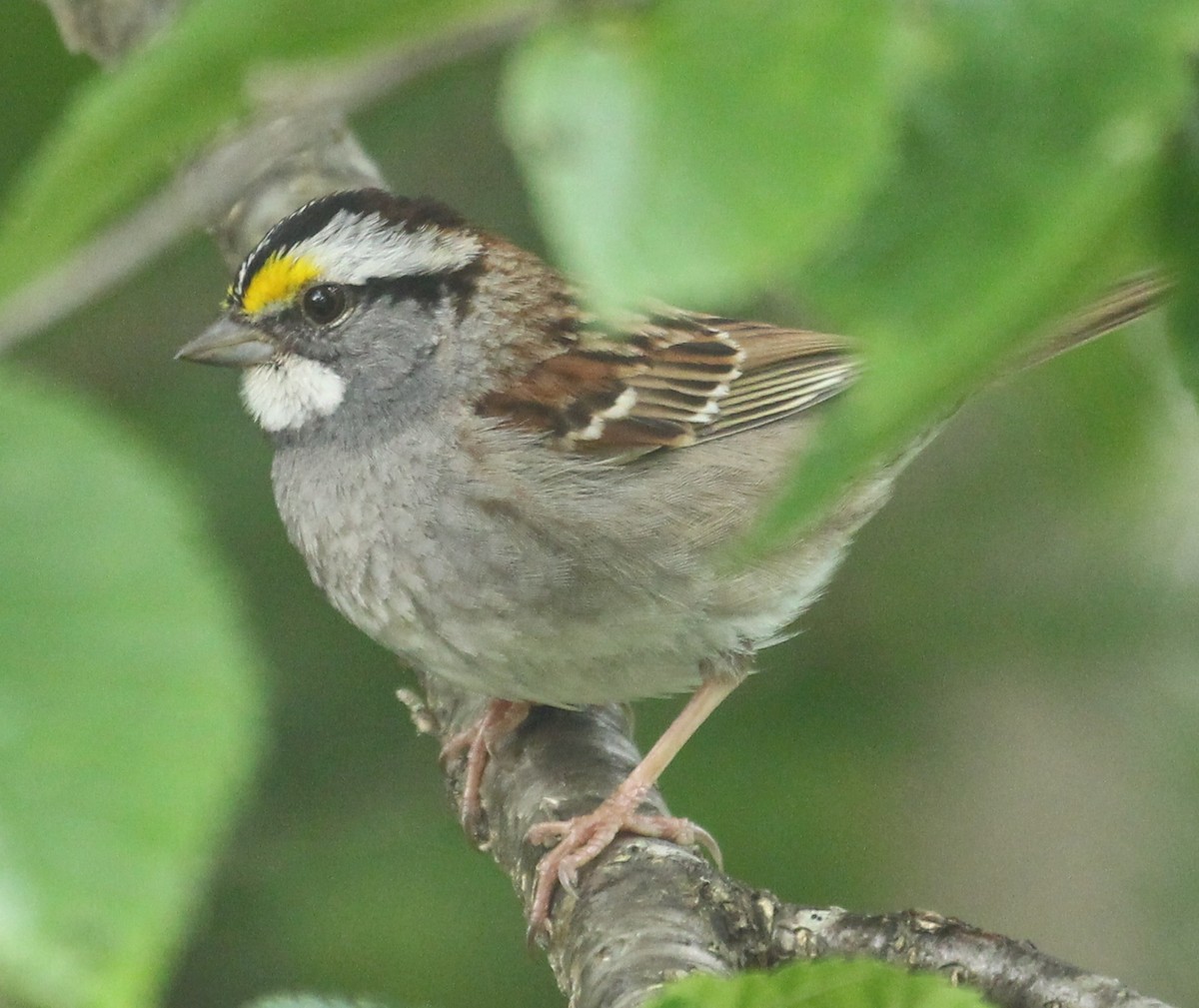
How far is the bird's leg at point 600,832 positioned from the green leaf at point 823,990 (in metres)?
1.40

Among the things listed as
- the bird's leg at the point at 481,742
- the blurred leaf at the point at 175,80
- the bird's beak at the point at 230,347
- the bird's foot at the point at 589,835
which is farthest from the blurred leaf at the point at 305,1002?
the bird's beak at the point at 230,347

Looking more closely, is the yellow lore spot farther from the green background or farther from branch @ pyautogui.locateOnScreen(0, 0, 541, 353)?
branch @ pyautogui.locateOnScreen(0, 0, 541, 353)

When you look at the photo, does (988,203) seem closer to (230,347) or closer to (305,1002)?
(305,1002)

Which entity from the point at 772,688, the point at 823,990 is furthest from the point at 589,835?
the point at 823,990

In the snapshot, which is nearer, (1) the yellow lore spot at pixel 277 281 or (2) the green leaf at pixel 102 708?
(2) the green leaf at pixel 102 708

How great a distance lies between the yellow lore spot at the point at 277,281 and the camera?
287 centimetres

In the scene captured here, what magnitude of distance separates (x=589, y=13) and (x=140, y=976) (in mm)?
429

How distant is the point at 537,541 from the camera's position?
2693 mm

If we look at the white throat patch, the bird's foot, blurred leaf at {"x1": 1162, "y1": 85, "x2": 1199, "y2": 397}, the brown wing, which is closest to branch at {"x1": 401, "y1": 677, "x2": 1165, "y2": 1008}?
the bird's foot

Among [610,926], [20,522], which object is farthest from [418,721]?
[20,522]

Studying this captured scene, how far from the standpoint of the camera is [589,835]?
252cm

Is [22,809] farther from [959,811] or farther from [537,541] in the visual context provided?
[959,811]

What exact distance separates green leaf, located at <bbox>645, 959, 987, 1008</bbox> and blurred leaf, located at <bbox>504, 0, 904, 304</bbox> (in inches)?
21.1

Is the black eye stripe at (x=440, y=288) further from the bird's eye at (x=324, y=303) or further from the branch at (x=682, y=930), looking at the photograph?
the branch at (x=682, y=930)
